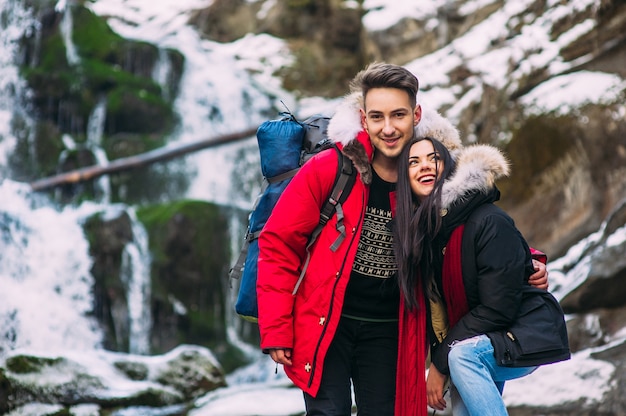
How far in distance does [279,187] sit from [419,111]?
764 mm

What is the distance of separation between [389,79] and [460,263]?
2.90ft

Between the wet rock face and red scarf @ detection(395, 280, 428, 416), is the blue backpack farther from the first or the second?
the wet rock face

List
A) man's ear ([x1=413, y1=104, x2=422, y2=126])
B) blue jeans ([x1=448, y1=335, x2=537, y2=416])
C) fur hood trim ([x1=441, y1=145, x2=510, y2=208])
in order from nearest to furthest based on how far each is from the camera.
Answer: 1. blue jeans ([x1=448, y1=335, x2=537, y2=416])
2. fur hood trim ([x1=441, y1=145, x2=510, y2=208])
3. man's ear ([x1=413, y1=104, x2=422, y2=126])

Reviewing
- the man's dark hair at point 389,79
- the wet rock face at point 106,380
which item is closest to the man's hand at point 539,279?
the man's dark hair at point 389,79

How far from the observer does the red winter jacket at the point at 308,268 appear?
10.9ft

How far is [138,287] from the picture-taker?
12023 mm

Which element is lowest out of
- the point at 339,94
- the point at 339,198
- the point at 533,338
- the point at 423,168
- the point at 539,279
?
the point at 533,338

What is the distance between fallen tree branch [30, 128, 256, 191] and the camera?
43.6 ft

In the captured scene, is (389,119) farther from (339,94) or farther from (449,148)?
(339,94)

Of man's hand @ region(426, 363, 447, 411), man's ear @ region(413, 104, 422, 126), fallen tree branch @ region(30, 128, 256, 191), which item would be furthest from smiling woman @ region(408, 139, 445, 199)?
fallen tree branch @ region(30, 128, 256, 191)

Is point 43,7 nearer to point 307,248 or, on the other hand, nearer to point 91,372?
point 91,372

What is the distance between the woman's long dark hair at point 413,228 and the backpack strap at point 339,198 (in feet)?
0.74

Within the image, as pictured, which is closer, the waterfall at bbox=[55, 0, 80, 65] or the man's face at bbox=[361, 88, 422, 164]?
the man's face at bbox=[361, 88, 422, 164]

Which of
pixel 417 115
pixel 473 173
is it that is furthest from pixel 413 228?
pixel 417 115
